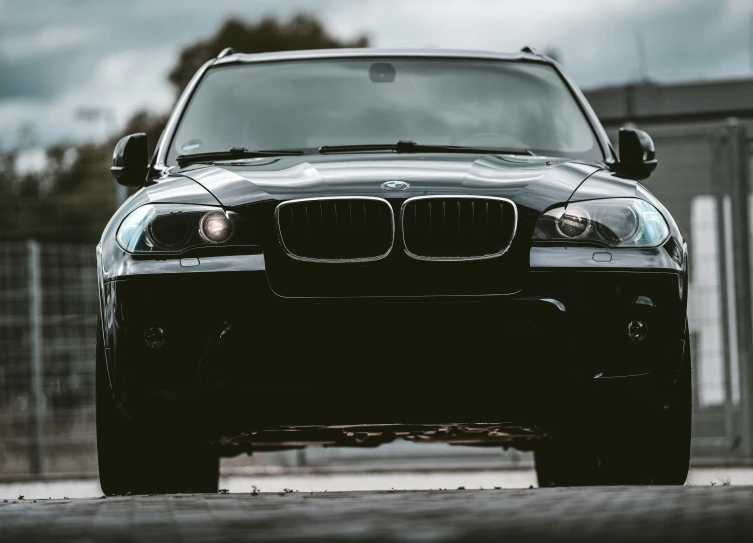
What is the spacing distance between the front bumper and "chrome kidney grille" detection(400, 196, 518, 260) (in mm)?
154

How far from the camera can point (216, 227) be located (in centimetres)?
458

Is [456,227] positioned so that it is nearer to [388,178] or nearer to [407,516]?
[388,178]

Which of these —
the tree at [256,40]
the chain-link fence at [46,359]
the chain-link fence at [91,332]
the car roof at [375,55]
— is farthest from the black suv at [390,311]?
the tree at [256,40]

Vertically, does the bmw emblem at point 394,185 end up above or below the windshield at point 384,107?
below

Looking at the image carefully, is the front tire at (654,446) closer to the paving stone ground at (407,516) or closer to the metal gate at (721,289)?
the paving stone ground at (407,516)

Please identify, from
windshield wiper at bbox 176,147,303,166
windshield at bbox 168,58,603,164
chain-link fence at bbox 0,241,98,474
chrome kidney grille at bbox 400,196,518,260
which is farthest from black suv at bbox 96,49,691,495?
chain-link fence at bbox 0,241,98,474

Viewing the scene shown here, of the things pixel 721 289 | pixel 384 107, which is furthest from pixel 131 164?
pixel 721 289

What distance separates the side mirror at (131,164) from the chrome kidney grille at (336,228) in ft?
4.24

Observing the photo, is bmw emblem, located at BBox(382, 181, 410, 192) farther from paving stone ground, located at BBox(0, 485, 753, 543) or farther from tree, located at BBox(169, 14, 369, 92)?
tree, located at BBox(169, 14, 369, 92)

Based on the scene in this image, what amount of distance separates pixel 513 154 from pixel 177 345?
1.67 m

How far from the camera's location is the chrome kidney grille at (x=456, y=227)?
4.52m

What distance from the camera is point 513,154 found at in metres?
5.52

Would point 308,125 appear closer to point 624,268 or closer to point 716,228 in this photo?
point 624,268

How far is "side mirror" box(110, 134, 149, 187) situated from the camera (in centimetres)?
566
